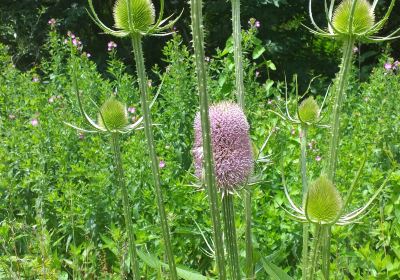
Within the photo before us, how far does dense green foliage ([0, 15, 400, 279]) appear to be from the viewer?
2438 mm

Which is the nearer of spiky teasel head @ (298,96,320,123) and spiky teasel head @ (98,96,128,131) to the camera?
spiky teasel head @ (98,96,128,131)

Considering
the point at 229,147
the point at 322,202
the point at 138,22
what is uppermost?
the point at 138,22

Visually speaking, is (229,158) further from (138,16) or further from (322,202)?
(138,16)

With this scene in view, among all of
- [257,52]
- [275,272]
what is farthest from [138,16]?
[257,52]

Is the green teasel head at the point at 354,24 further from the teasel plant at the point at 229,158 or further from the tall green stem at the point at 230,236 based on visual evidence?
the tall green stem at the point at 230,236

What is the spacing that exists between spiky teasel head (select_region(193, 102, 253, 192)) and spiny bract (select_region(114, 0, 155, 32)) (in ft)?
1.04

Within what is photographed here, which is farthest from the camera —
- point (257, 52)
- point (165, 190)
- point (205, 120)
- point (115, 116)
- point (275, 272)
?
point (257, 52)

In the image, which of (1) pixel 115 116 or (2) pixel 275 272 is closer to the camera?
(2) pixel 275 272

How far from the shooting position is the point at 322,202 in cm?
144

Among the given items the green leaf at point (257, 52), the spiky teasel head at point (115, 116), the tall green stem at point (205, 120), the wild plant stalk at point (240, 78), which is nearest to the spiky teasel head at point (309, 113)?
the wild plant stalk at point (240, 78)

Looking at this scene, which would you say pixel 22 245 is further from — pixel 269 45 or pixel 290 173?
pixel 269 45

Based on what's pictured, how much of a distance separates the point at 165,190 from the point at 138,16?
143 centimetres

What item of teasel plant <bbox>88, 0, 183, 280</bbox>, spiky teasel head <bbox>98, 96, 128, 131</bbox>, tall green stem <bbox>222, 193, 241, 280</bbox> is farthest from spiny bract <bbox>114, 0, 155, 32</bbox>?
tall green stem <bbox>222, 193, 241, 280</bbox>

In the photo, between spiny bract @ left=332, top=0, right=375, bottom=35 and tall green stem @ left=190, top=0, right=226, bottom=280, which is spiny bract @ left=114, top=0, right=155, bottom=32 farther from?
spiny bract @ left=332, top=0, right=375, bottom=35
